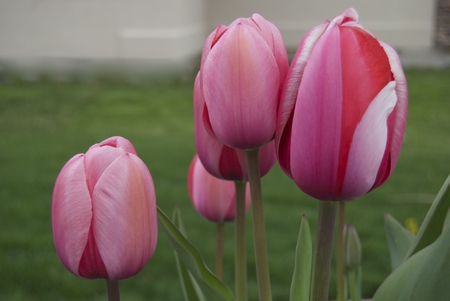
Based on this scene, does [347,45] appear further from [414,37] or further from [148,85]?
[414,37]

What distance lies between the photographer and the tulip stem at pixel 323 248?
46 centimetres

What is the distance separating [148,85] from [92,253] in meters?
6.49

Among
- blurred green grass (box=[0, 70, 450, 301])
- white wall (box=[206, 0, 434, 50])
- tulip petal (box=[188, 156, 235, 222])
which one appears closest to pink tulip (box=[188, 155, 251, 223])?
tulip petal (box=[188, 156, 235, 222])

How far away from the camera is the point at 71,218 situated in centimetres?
47

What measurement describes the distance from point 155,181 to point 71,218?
2.93m

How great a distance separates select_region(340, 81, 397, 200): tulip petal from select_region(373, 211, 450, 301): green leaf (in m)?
0.07

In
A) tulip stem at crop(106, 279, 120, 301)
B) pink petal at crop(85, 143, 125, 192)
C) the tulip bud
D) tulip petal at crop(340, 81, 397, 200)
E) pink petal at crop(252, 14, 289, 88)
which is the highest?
pink petal at crop(252, 14, 289, 88)

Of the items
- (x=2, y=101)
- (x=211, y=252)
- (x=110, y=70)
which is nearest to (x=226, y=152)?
(x=211, y=252)

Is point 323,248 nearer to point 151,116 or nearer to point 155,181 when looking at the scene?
point 155,181

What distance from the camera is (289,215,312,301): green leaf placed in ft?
1.64

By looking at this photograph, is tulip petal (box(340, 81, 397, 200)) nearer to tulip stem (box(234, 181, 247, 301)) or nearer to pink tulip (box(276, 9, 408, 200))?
pink tulip (box(276, 9, 408, 200))

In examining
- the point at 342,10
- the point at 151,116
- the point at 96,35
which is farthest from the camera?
the point at 342,10

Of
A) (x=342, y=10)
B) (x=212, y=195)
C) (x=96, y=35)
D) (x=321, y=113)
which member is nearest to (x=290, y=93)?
(x=321, y=113)

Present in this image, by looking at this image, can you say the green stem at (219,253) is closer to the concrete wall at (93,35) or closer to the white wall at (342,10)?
the concrete wall at (93,35)
